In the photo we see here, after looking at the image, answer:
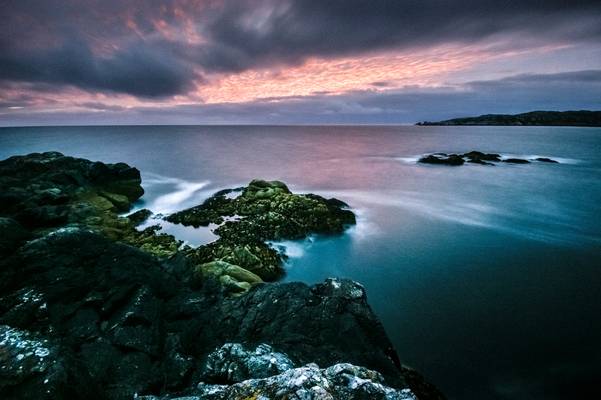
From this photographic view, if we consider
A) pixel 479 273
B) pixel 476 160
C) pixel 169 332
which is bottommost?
pixel 479 273

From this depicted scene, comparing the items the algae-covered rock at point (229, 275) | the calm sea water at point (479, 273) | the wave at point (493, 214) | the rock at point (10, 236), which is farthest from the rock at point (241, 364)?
the wave at point (493, 214)

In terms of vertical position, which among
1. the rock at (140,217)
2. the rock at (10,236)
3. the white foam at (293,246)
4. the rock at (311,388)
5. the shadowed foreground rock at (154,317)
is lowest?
the white foam at (293,246)

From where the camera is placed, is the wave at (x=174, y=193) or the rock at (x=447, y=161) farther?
the rock at (x=447, y=161)

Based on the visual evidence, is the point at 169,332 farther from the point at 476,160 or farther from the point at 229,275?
the point at 476,160

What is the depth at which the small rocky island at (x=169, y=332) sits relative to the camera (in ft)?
15.4

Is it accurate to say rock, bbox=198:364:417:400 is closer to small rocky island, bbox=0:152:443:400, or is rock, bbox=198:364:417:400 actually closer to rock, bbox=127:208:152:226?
small rocky island, bbox=0:152:443:400

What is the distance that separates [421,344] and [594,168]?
61.8 metres

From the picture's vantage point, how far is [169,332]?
26.8 ft

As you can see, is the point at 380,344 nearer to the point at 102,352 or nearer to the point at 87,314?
the point at 102,352

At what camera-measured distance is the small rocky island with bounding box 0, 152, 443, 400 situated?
15.4 ft

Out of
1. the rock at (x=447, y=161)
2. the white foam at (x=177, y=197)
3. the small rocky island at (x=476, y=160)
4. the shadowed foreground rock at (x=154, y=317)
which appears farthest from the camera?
the small rocky island at (x=476, y=160)

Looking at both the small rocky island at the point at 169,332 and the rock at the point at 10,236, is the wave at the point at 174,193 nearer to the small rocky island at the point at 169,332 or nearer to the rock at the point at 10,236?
the rock at the point at 10,236

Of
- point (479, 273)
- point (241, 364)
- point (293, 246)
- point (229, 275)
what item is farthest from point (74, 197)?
point (479, 273)

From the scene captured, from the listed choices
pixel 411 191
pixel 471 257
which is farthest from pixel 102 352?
pixel 411 191
